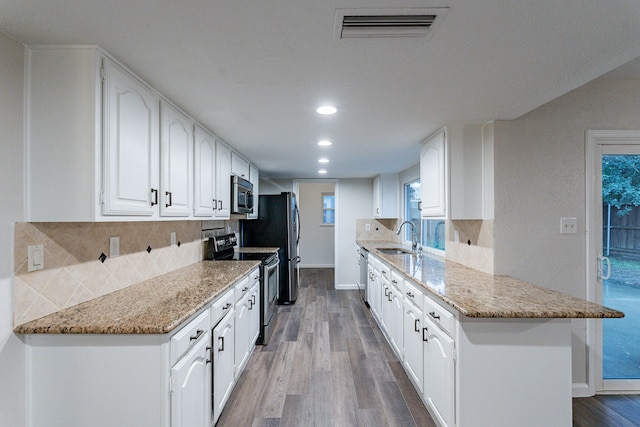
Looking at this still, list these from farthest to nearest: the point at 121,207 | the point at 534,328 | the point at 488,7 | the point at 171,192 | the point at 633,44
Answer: the point at 171,192 → the point at 534,328 → the point at 121,207 → the point at 633,44 → the point at 488,7

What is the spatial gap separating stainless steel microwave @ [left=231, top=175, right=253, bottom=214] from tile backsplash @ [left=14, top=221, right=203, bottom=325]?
103cm

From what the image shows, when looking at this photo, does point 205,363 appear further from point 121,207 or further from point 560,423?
point 560,423

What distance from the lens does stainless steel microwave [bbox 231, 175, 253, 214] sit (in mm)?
3537

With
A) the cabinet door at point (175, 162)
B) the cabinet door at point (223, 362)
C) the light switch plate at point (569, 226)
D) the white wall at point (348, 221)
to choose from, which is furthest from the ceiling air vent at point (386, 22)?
the white wall at point (348, 221)

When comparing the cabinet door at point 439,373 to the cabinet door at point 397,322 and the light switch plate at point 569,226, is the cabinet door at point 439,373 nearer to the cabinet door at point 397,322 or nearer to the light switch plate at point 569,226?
the cabinet door at point 397,322

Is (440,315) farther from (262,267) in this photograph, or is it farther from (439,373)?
(262,267)

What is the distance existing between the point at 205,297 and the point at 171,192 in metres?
0.76

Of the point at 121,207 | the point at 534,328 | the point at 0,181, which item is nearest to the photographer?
the point at 0,181

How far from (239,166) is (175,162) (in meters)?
1.71

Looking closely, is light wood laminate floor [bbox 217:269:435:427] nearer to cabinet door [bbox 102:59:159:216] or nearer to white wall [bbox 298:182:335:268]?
cabinet door [bbox 102:59:159:216]

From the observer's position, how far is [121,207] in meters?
1.58

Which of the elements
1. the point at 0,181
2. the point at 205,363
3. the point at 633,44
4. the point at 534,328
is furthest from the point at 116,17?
the point at 534,328

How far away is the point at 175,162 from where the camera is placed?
2207mm

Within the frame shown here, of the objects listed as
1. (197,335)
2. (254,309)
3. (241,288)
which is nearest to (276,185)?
(254,309)
